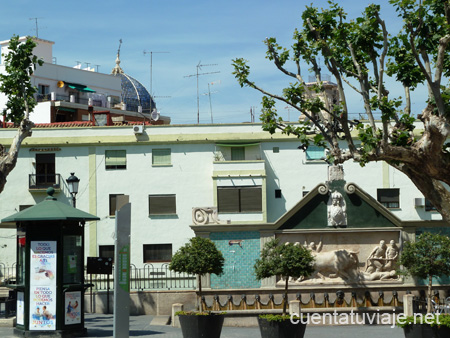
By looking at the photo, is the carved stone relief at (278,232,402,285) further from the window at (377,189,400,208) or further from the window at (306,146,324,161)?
the window at (306,146,324,161)

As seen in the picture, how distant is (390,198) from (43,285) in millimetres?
25349

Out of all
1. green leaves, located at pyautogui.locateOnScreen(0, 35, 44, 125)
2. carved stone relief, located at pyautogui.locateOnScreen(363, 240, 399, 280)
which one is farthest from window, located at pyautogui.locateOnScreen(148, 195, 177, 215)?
green leaves, located at pyautogui.locateOnScreen(0, 35, 44, 125)

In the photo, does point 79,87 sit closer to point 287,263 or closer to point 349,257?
point 349,257

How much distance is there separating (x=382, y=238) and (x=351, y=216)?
1.39m

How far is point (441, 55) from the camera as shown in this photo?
15.0 metres

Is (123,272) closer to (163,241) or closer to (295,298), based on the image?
(295,298)

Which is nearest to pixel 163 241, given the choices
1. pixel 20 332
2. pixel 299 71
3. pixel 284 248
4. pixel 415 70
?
pixel 284 248

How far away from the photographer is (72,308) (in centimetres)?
2081

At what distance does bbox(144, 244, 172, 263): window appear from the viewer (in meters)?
41.4

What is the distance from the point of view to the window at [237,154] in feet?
141

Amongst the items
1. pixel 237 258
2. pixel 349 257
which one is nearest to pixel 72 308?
pixel 237 258

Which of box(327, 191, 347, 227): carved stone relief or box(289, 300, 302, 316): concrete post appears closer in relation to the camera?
box(289, 300, 302, 316): concrete post

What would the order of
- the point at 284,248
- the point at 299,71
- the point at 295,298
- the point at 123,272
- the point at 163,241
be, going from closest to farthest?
the point at 123,272, the point at 299,71, the point at 284,248, the point at 295,298, the point at 163,241

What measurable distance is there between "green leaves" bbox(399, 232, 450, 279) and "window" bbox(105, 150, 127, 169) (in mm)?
18900
